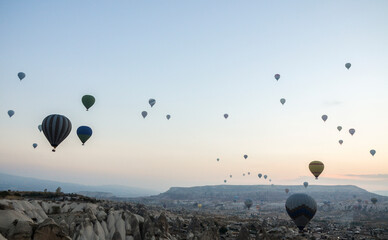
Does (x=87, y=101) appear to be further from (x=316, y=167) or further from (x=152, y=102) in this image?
(x=316, y=167)

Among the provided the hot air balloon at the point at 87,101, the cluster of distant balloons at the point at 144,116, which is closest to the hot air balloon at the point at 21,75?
the cluster of distant balloons at the point at 144,116

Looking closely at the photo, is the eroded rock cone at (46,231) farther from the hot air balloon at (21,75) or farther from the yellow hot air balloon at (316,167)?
the yellow hot air balloon at (316,167)

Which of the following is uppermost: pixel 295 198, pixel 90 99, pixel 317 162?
pixel 90 99

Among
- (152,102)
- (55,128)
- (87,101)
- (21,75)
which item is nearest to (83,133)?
(87,101)

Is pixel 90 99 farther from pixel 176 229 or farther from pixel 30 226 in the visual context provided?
pixel 30 226

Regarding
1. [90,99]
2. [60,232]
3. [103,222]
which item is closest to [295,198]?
[103,222]

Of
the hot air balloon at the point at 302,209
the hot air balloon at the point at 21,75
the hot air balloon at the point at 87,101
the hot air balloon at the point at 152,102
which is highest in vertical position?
the hot air balloon at the point at 21,75
